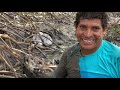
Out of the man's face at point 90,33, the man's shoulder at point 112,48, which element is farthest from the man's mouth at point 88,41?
the man's shoulder at point 112,48

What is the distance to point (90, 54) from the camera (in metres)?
2.09

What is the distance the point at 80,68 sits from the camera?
7.02ft

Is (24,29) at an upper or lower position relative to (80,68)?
upper

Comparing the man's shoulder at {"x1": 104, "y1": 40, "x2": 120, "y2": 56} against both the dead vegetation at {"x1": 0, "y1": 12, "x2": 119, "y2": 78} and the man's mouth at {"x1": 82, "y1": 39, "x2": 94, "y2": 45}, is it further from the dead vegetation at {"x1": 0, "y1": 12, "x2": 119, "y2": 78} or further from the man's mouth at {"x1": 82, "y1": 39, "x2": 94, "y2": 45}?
the dead vegetation at {"x1": 0, "y1": 12, "x2": 119, "y2": 78}

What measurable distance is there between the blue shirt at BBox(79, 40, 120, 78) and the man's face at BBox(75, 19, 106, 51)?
58 mm

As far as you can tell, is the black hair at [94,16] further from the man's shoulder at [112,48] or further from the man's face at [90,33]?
the man's shoulder at [112,48]

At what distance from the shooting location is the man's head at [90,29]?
2.01 metres

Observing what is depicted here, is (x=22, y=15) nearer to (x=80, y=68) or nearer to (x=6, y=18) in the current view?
(x=6, y=18)

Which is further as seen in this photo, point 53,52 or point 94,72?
point 53,52

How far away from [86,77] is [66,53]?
26 centimetres

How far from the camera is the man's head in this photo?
6.59ft

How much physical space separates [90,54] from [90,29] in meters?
0.20

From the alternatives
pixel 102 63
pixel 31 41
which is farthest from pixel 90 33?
pixel 31 41

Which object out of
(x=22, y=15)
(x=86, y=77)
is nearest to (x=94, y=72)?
(x=86, y=77)
